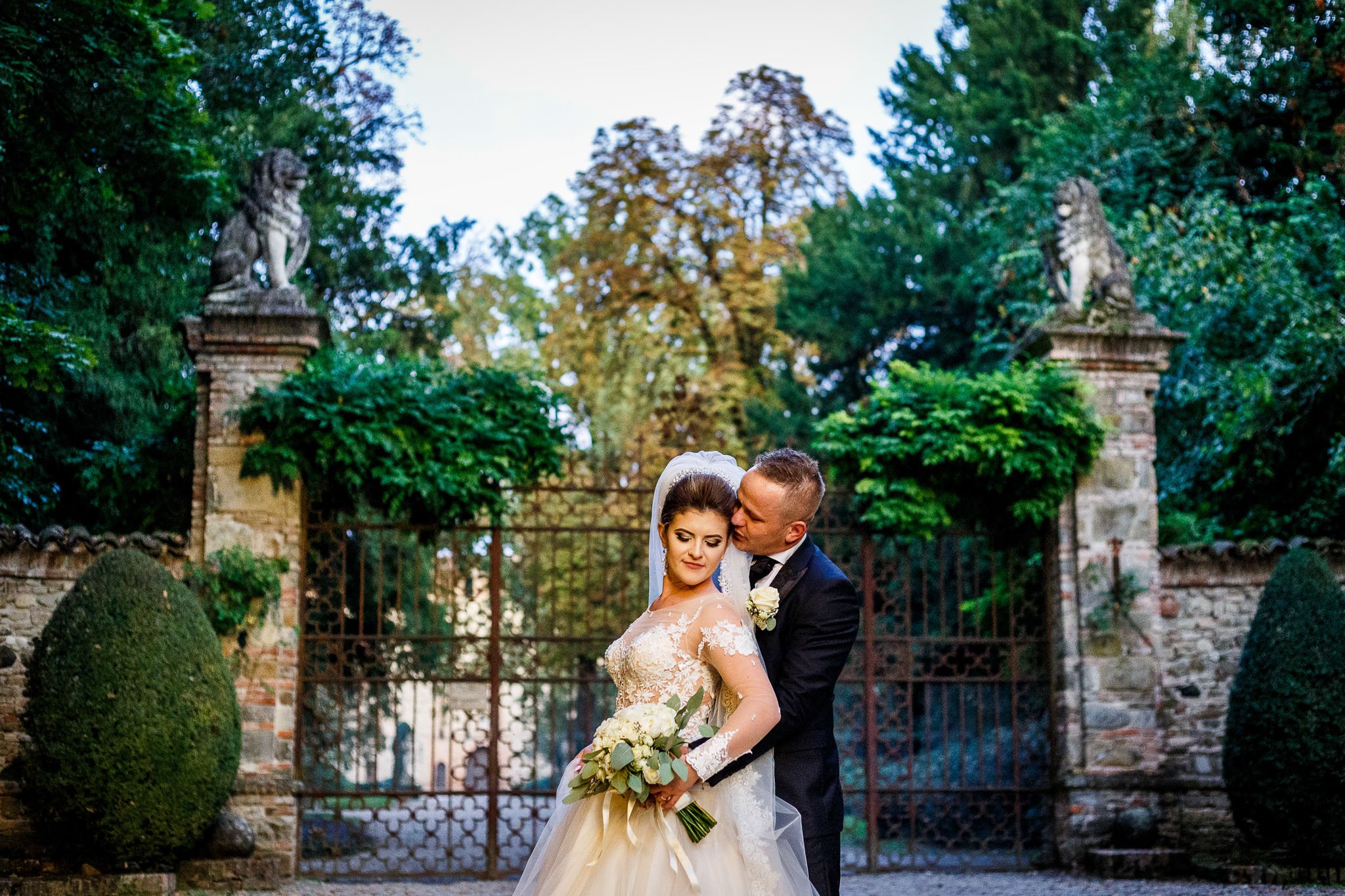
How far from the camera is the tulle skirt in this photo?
340 cm

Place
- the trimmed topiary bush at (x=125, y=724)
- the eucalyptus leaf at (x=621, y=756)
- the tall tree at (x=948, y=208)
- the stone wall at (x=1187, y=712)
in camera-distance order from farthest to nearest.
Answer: the tall tree at (x=948, y=208) < the stone wall at (x=1187, y=712) < the trimmed topiary bush at (x=125, y=724) < the eucalyptus leaf at (x=621, y=756)

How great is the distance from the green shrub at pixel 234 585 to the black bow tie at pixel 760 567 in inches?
216

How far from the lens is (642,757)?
331 centimetres

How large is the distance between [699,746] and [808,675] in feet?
1.25

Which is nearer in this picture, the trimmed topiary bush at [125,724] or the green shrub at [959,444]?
the trimmed topiary bush at [125,724]

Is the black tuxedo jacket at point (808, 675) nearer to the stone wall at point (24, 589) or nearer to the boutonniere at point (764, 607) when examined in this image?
the boutonniere at point (764, 607)

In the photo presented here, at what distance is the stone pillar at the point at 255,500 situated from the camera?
841 cm

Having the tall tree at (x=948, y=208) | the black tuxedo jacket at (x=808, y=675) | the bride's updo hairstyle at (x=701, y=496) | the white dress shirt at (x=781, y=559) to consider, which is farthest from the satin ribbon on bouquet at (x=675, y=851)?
the tall tree at (x=948, y=208)

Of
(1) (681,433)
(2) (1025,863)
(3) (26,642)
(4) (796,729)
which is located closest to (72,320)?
(3) (26,642)

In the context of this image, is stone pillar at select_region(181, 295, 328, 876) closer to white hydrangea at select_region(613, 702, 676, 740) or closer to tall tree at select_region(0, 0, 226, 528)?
tall tree at select_region(0, 0, 226, 528)

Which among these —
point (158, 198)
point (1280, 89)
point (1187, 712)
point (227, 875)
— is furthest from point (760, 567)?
point (1280, 89)

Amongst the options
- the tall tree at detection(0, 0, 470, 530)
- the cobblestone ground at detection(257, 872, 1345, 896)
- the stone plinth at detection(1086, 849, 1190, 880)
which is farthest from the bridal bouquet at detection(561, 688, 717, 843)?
the tall tree at detection(0, 0, 470, 530)

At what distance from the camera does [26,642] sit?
827 cm

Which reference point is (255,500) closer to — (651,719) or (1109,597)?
(651,719)
